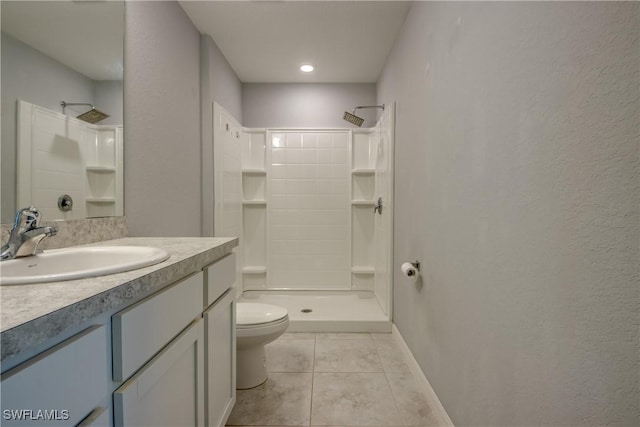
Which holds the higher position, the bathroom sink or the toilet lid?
the bathroom sink

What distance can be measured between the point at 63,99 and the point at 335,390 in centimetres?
185

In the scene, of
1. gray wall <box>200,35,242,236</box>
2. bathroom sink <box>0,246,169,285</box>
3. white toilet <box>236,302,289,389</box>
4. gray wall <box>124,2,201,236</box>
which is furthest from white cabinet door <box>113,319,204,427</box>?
gray wall <box>200,35,242,236</box>

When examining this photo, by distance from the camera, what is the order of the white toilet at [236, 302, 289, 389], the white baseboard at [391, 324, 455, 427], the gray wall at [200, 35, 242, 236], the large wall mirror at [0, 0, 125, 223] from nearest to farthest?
the large wall mirror at [0, 0, 125, 223] → the white baseboard at [391, 324, 455, 427] → the white toilet at [236, 302, 289, 389] → the gray wall at [200, 35, 242, 236]

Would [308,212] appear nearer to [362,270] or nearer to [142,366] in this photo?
[362,270]

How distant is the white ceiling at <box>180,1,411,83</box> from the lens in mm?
1988

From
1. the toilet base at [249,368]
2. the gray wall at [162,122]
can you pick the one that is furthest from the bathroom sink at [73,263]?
the toilet base at [249,368]

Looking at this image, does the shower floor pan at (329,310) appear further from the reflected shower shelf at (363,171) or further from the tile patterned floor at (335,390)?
the reflected shower shelf at (363,171)

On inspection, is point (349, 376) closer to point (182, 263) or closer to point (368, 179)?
point (182, 263)

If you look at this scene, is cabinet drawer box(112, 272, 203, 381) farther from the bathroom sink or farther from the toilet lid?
the toilet lid

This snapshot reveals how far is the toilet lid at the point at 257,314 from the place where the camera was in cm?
170

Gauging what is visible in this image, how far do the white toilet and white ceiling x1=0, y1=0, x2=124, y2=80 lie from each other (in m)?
1.37

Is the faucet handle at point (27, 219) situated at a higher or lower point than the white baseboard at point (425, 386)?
higher

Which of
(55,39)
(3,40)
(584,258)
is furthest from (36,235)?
(584,258)

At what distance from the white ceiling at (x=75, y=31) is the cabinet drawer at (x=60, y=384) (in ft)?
3.46
